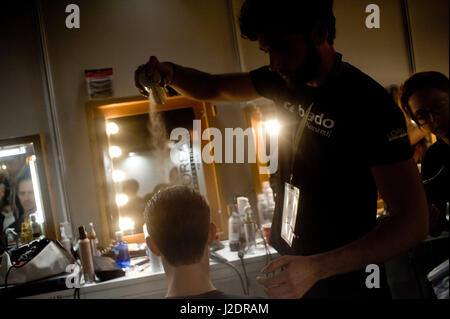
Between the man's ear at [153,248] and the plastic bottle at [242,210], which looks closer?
the man's ear at [153,248]

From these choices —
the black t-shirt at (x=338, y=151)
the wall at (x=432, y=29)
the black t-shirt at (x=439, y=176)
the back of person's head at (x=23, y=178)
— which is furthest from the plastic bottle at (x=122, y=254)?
the wall at (x=432, y=29)

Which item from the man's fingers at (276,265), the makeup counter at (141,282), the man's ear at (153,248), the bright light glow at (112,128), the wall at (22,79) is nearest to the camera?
the man's fingers at (276,265)

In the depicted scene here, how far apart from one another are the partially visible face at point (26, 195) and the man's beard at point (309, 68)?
1324 mm

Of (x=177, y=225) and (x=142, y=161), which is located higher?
(x=142, y=161)

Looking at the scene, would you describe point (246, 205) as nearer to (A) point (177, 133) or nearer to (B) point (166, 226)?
(A) point (177, 133)

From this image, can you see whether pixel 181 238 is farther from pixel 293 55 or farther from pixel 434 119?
pixel 434 119

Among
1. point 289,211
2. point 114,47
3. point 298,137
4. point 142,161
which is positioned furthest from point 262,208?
point 114,47

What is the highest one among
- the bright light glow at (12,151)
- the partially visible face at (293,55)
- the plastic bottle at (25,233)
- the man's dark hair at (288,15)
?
the man's dark hair at (288,15)

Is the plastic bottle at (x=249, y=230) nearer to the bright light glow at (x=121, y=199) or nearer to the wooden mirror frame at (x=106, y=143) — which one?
the wooden mirror frame at (x=106, y=143)

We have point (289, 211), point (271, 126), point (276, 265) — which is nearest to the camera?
point (276, 265)

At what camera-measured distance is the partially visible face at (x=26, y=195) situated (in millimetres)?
1417

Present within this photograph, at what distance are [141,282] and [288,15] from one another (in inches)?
43.9

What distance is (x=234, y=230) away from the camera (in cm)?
144

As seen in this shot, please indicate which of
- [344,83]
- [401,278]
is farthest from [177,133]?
[401,278]
